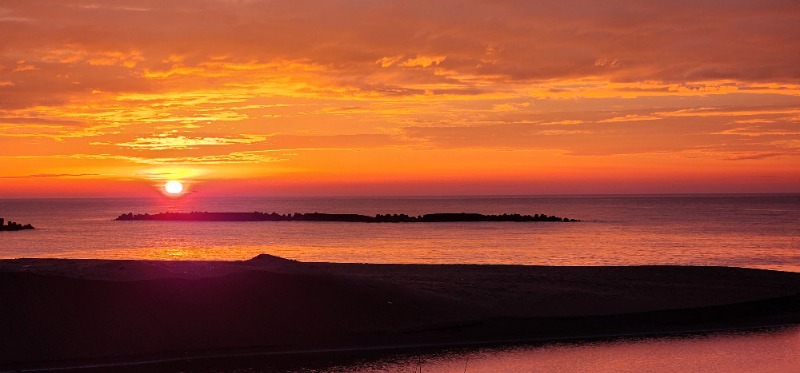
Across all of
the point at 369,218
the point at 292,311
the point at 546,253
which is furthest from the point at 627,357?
the point at 369,218

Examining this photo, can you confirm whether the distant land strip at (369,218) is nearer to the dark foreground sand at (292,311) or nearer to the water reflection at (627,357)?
the dark foreground sand at (292,311)

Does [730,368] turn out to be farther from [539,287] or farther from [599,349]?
[539,287]

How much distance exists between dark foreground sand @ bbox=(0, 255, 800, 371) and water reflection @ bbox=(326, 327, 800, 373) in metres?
1.70

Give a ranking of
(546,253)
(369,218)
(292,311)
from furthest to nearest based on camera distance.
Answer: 1. (369,218)
2. (546,253)
3. (292,311)

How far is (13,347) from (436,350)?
1109 centimetres

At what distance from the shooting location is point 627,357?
21.7 m

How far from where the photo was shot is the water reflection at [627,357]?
20.3 m

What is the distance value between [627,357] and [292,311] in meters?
9.85

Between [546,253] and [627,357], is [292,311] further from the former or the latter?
[546,253]

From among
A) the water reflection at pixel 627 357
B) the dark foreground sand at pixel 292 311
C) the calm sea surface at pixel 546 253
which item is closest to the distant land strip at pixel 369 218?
the calm sea surface at pixel 546 253

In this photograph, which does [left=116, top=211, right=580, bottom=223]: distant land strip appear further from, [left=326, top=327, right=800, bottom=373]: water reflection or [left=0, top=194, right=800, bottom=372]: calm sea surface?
[left=326, top=327, right=800, bottom=373]: water reflection

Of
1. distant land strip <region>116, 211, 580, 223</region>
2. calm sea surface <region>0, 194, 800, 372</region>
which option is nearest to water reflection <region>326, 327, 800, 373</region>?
calm sea surface <region>0, 194, 800, 372</region>

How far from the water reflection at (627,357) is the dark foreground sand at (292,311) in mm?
1704

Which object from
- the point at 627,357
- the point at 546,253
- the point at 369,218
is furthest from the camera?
the point at 369,218
